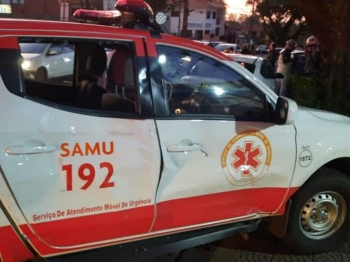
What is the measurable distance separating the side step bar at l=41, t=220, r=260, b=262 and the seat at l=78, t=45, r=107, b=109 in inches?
36.9

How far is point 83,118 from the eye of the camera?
2547 millimetres

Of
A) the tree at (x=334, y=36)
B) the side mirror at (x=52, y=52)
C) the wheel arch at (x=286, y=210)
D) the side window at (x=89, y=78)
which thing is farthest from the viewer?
the tree at (x=334, y=36)

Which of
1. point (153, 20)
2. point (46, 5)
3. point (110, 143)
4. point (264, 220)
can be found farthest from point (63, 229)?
point (46, 5)

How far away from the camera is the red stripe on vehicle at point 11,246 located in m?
2.41

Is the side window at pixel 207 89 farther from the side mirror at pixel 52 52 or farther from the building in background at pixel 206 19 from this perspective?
the building in background at pixel 206 19

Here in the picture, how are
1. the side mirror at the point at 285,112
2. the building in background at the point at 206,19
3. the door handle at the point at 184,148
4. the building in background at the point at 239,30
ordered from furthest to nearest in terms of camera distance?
1. the building in background at the point at 239,30
2. the building in background at the point at 206,19
3. the side mirror at the point at 285,112
4. the door handle at the point at 184,148

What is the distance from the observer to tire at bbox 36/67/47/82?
10.5 feet

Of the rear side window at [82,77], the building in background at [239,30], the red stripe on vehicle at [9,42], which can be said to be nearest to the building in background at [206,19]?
the building in background at [239,30]

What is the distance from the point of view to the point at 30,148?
238cm

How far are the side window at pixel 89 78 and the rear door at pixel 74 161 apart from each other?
0.08ft

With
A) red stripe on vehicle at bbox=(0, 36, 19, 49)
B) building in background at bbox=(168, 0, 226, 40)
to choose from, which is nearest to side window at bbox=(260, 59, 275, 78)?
red stripe on vehicle at bbox=(0, 36, 19, 49)

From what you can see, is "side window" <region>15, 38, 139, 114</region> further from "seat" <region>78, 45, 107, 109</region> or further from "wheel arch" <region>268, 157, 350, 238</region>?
"wheel arch" <region>268, 157, 350, 238</region>

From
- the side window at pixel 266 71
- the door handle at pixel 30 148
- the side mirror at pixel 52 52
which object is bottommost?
the side window at pixel 266 71

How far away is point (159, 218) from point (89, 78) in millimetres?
1159
